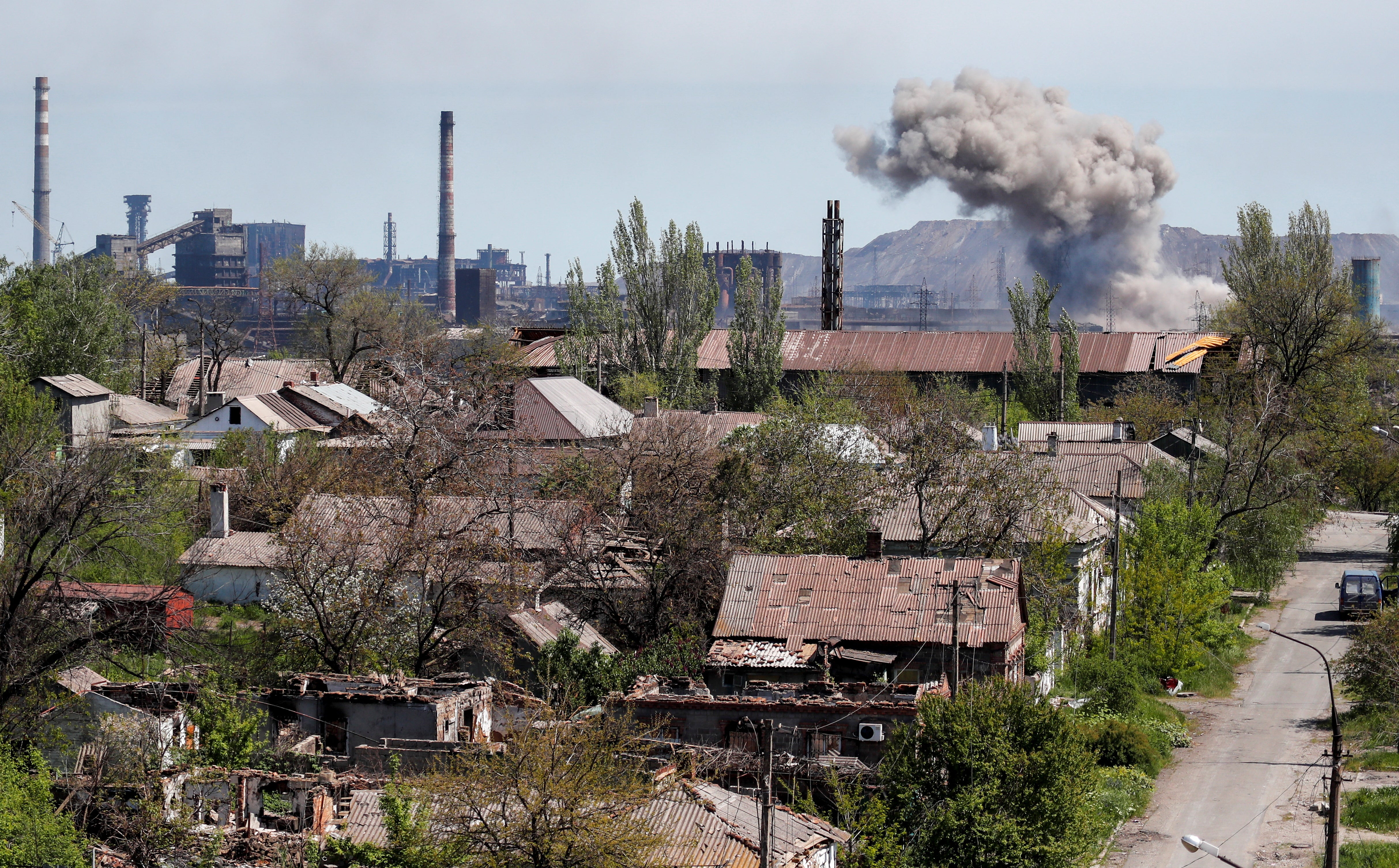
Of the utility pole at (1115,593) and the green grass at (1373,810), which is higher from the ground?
the utility pole at (1115,593)

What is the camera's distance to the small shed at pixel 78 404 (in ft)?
158

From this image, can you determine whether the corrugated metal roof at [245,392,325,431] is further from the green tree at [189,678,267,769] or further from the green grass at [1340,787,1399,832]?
the green grass at [1340,787,1399,832]

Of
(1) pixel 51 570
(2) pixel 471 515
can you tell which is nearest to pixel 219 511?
(2) pixel 471 515

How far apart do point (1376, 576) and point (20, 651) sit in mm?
33284

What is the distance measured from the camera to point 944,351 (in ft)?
240

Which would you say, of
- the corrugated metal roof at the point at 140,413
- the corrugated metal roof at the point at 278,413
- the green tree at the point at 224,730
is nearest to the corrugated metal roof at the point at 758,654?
the green tree at the point at 224,730

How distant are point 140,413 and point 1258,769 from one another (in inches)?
1648

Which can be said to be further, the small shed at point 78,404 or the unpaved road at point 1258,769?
the small shed at point 78,404

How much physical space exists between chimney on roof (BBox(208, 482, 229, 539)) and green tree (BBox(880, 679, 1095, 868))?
21929 millimetres

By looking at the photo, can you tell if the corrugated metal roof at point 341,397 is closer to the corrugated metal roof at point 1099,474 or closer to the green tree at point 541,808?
the corrugated metal roof at point 1099,474

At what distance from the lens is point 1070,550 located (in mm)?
34438

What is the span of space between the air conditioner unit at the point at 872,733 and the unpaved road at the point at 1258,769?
13.4ft

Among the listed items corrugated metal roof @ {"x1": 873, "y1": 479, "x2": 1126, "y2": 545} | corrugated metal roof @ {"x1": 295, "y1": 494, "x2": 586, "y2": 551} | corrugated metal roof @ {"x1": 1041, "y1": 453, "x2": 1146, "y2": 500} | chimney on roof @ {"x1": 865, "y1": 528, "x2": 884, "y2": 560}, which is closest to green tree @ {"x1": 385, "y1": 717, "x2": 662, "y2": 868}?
chimney on roof @ {"x1": 865, "y1": 528, "x2": 884, "y2": 560}

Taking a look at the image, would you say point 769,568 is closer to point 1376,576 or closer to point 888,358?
point 1376,576
